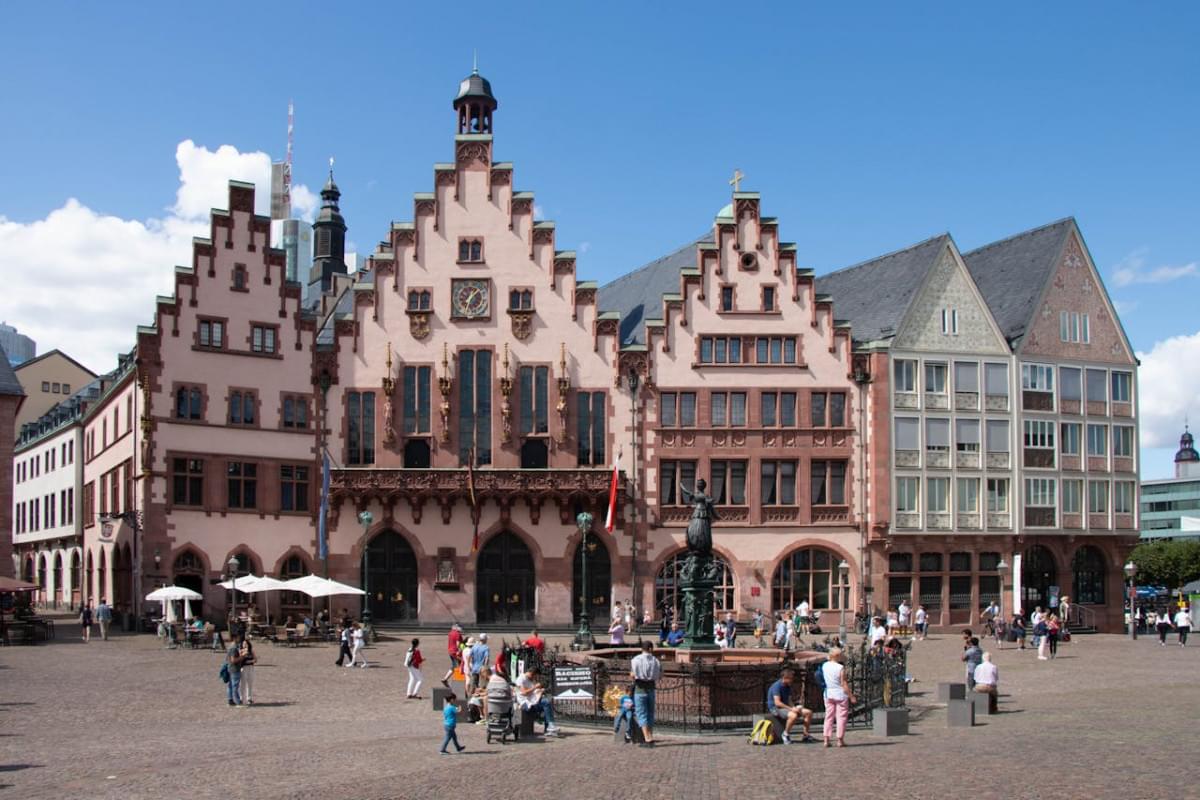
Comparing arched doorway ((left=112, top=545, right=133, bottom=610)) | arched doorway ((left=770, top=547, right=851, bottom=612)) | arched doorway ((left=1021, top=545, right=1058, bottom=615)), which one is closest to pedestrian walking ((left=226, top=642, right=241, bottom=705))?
arched doorway ((left=112, top=545, right=133, bottom=610))

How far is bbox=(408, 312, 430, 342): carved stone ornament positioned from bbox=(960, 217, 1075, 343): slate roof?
1067 inches

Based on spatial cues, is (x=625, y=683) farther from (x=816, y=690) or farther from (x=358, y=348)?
(x=358, y=348)

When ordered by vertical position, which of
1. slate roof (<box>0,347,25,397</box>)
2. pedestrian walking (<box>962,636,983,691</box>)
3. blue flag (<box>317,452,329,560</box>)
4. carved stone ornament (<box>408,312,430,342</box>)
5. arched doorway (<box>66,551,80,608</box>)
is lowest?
arched doorway (<box>66,551,80,608</box>)

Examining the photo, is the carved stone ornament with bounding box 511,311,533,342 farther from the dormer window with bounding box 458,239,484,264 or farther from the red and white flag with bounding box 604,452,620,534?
the red and white flag with bounding box 604,452,620,534

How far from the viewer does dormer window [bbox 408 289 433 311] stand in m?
62.2

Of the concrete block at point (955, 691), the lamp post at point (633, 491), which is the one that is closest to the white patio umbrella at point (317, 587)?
the lamp post at point (633, 491)

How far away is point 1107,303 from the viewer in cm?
6800

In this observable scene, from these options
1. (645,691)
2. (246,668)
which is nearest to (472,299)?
(246,668)

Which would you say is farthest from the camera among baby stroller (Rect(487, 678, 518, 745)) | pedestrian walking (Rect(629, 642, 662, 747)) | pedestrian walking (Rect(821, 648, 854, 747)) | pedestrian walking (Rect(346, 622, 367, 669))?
pedestrian walking (Rect(346, 622, 367, 669))

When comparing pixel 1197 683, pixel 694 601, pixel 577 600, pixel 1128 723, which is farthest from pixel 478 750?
pixel 577 600

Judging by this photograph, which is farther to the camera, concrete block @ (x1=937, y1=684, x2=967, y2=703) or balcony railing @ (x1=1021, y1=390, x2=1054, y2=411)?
balcony railing @ (x1=1021, y1=390, x2=1054, y2=411)

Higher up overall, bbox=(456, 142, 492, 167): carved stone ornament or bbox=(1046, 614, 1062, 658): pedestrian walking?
bbox=(456, 142, 492, 167): carved stone ornament

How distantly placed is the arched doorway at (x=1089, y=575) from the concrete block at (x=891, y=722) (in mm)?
42915

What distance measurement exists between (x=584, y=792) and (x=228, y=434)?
42267 millimetres
